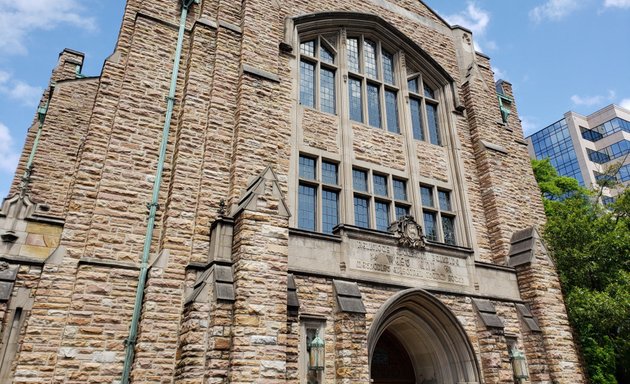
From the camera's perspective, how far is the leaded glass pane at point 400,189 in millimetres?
12578

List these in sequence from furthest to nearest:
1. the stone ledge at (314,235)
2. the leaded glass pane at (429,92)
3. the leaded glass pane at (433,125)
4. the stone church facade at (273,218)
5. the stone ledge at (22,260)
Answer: the leaded glass pane at (429,92) → the leaded glass pane at (433,125) → the stone ledge at (314,235) → the stone ledge at (22,260) → the stone church facade at (273,218)

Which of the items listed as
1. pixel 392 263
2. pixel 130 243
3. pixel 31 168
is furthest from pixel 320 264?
pixel 31 168

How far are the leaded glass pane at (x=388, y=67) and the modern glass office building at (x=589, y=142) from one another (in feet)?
142

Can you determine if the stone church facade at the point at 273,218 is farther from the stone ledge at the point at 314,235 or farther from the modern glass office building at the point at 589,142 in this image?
the modern glass office building at the point at 589,142

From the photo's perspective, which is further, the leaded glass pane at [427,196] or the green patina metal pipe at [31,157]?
the leaded glass pane at [427,196]

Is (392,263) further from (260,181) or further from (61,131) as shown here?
(61,131)

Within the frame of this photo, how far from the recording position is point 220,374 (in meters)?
7.14

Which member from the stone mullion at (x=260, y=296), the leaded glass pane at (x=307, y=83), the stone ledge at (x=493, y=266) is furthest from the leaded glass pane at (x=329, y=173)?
the stone ledge at (x=493, y=266)

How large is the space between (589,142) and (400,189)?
48.8 meters

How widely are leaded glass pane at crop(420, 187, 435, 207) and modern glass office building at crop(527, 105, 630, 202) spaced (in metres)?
44.1

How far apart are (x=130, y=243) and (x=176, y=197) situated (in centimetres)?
123

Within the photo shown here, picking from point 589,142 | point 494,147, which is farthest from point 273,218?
point 589,142

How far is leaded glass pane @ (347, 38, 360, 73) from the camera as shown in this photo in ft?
45.9

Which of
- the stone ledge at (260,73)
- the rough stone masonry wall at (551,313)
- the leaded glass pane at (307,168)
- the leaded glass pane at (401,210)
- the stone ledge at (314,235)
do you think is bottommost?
the rough stone masonry wall at (551,313)
